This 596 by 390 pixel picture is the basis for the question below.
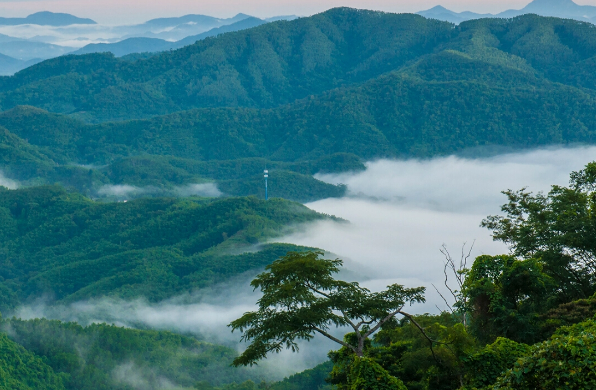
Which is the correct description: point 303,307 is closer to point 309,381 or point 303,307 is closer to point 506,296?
point 506,296

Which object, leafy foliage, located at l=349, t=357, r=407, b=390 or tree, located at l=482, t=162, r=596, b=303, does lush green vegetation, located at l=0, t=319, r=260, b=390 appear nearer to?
tree, located at l=482, t=162, r=596, b=303

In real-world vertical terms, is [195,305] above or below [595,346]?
below

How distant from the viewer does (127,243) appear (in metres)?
161

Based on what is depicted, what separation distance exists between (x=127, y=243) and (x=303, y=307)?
140 m

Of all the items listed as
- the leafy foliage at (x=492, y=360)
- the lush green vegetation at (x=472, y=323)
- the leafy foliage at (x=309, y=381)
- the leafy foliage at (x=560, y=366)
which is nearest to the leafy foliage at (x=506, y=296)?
the lush green vegetation at (x=472, y=323)

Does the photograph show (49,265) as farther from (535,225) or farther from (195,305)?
(535,225)

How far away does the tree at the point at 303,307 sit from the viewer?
85.6 feet

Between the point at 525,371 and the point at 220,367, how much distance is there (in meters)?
80.6

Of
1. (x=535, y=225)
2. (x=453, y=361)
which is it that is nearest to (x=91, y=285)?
(x=535, y=225)

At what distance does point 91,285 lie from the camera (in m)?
140

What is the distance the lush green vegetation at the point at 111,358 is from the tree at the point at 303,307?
6581cm

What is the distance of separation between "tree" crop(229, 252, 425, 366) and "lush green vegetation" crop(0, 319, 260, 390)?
6581cm

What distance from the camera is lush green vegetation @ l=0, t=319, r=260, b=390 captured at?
89625 mm

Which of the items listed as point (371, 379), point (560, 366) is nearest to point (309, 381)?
point (371, 379)
